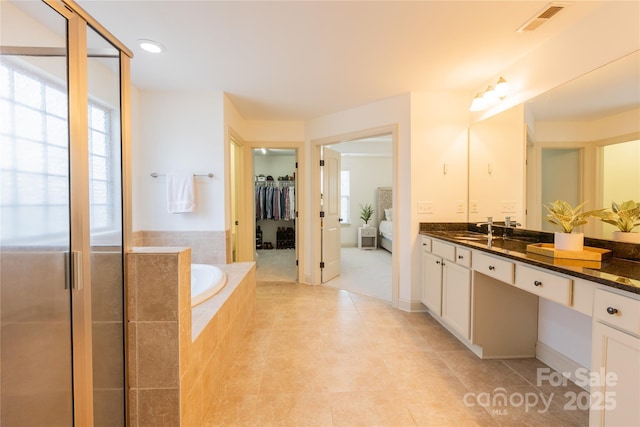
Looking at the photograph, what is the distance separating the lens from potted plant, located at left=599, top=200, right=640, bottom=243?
1516 mm

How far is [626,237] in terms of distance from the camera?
154 centimetres

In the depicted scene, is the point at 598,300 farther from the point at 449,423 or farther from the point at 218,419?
the point at 218,419

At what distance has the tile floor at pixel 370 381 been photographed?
4.94ft

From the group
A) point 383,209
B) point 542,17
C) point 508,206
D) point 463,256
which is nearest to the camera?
point 542,17

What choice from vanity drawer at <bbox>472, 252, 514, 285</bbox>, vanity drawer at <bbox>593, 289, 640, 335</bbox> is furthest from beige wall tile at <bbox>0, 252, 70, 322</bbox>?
vanity drawer at <bbox>472, 252, 514, 285</bbox>

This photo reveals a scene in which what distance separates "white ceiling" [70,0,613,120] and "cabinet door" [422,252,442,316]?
5.83 ft

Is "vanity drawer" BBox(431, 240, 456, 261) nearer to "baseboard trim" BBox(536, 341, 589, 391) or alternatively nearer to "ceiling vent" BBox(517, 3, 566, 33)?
"baseboard trim" BBox(536, 341, 589, 391)

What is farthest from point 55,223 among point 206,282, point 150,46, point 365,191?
point 365,191

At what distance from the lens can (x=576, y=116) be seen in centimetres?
185

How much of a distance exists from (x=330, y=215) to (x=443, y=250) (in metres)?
1.95

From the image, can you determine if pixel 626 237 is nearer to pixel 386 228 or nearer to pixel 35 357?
pixel 35 357

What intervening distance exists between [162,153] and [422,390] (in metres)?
3.17

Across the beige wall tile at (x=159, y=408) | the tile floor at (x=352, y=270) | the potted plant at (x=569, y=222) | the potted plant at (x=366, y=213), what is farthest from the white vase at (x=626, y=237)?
the potted plant at (x=366, y=213)

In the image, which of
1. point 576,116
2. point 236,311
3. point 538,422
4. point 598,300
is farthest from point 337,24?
point 538,422
